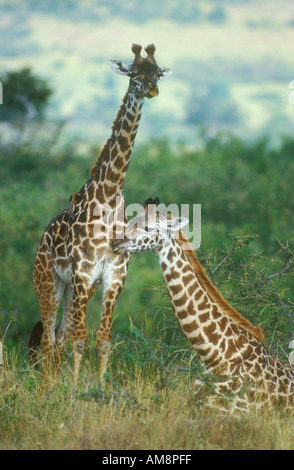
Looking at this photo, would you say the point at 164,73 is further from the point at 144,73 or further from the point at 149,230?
the point at 149,230

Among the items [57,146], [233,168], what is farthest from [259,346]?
[57,146]

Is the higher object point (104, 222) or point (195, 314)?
point (104, 222)

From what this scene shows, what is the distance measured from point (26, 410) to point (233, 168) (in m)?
22.4

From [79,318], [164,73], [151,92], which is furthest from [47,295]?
[164,73]

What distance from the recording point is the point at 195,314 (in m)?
6.14

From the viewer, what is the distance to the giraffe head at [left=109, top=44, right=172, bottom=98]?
21.0ft

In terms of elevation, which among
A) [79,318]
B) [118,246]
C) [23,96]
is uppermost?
[23,96]

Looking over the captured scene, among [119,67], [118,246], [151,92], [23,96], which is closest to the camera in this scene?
[118,246]

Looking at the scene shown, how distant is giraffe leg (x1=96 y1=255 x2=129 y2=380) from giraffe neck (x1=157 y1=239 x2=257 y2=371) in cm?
62

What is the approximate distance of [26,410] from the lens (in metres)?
6.32

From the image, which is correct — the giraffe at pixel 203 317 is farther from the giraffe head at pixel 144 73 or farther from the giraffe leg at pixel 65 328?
the giraffe leg at pixel 65 328

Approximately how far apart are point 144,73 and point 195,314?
2.07 m

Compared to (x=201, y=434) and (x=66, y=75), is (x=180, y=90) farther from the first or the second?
(x=201, y=434)

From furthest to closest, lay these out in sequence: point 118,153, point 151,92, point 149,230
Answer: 1. point 118,153
2. point 151,92
3. point 149,230
